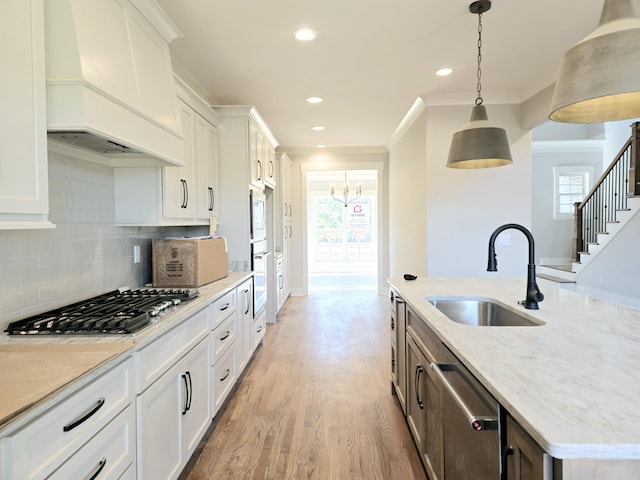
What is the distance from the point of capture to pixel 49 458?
3.30ft

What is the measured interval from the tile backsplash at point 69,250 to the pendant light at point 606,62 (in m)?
2.23

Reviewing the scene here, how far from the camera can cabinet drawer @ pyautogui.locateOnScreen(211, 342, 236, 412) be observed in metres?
2.43

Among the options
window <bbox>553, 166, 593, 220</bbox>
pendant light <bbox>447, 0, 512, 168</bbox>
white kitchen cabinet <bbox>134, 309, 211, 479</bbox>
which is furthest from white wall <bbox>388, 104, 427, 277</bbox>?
window <bbox>553, 166, 593, 220</bbox>

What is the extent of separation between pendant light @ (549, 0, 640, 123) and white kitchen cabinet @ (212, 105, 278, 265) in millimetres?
2850

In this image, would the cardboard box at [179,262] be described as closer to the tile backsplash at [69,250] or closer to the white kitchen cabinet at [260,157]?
the tile backsplash at [69,250]

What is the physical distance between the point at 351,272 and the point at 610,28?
9128 millimetres

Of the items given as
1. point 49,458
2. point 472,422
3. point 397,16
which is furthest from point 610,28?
point 49,458

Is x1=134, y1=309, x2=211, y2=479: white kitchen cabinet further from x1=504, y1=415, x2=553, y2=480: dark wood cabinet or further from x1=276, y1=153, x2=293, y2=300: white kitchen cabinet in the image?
x1=276, y1=153, x2=293, y2=300: white kitchen cabinet

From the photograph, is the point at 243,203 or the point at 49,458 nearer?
the point at 49,458

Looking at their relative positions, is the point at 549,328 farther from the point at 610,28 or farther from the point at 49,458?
the point at 49,458

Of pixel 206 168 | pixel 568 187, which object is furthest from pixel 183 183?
pixel 568 187

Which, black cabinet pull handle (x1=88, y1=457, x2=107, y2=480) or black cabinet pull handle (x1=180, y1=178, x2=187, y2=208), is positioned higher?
black cabinet pull handle (x1=180, y1=178, x2=187, y2=208)

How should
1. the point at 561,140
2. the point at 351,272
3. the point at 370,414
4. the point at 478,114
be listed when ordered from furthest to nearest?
the point at 351,272 → the point at 561,140 → the point at 370,414 → the point at 478,114

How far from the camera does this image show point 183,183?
2.74m
